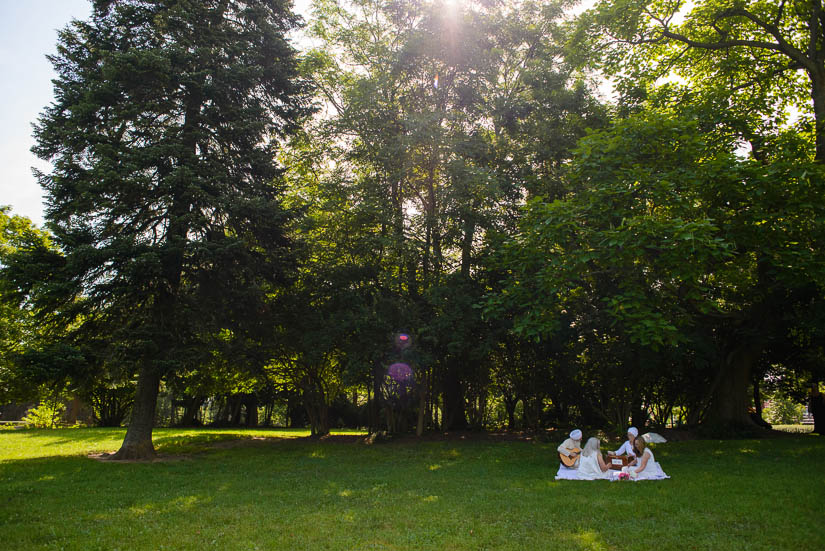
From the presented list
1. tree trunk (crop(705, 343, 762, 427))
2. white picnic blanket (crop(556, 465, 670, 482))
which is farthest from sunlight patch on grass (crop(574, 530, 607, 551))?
tree trunk (crop(705, 343, 762, 427))

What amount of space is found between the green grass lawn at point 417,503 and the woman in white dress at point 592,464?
62cm

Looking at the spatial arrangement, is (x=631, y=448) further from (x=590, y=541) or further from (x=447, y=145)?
(x=447, y=145)

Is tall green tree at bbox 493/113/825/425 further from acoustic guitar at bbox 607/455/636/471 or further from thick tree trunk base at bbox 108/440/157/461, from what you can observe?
thick tree trunk base at bbox 108/440/157/461

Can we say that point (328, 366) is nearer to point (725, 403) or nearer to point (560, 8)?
point (725, 403)

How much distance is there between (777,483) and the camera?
29.2 ft

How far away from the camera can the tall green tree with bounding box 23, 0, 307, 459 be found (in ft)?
43.7

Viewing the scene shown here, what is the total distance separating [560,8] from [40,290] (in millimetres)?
18972

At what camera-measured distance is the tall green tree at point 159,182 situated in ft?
43.7

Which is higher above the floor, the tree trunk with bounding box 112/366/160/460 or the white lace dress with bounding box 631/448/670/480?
the tree trunk with bounding box 112/366/160/460

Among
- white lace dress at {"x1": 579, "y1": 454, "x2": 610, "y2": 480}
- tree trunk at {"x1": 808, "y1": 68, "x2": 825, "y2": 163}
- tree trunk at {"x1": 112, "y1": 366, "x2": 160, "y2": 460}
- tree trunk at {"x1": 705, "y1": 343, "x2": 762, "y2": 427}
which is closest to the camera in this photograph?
white lace dress at {"x1": 579, "y1": 454, "x2": 610, "y2": 480}

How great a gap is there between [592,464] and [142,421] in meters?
12.2

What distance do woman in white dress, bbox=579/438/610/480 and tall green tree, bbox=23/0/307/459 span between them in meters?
9.59

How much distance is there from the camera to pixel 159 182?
14.4 metres

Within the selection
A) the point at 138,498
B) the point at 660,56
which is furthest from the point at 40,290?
the point at 660,56
